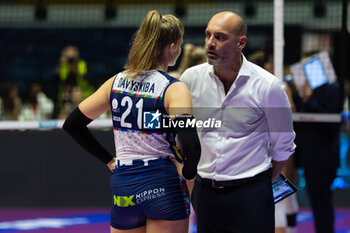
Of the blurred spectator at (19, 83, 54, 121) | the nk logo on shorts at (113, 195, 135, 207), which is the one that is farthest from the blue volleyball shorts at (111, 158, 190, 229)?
the blurred spectator at (19, 83, 54, 121)

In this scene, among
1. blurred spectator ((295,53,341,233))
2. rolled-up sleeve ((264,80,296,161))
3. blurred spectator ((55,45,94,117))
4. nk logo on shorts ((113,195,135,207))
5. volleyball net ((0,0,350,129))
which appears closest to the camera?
nk logo on shorts ((113,195,135,207))

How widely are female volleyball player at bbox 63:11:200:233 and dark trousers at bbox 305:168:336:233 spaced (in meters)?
2.69

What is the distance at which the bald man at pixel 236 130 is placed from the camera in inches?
121

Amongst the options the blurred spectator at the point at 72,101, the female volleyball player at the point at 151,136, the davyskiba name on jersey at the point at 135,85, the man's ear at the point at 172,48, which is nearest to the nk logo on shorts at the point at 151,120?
the female volleyball player at the point at 151,136

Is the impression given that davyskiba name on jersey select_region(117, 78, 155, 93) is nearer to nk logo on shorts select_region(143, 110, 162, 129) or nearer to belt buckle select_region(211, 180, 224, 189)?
nk logo on shorts select_region(143, 110, 162, 129)

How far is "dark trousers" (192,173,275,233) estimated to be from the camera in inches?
121

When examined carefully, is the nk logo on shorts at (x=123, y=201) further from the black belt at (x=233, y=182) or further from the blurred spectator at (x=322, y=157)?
the blurred spectator at (x=322, y=157)

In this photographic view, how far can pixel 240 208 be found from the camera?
10.1ft

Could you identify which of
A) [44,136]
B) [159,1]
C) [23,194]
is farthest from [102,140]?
[159,1]

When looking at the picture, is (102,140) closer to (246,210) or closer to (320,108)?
(320,108)

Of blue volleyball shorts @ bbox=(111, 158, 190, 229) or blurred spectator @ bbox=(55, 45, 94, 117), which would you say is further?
blurred spectator @ bbox=(55, 45, 94, 117)

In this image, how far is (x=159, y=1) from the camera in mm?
12164

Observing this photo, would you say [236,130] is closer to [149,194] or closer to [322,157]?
[149,194]

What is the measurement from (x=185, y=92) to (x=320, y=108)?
2998 mm
